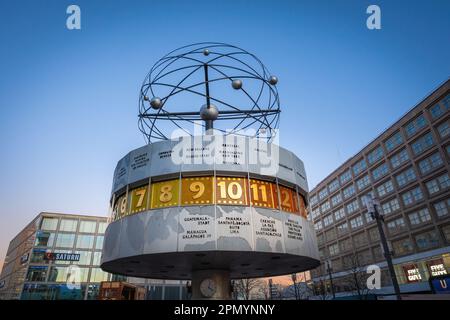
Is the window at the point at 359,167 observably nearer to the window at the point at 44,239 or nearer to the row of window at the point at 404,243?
the row of window at the point at 404,243

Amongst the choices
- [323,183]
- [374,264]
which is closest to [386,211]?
[374,264]

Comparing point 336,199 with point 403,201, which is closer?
point 403,201

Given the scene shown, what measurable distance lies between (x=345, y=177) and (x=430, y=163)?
2492cm

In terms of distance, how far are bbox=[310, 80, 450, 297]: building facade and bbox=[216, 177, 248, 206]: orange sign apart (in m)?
42.8

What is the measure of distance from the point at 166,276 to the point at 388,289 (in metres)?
58.0

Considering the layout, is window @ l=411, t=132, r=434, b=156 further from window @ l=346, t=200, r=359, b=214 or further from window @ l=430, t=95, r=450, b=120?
window @ l=346, t=200, r=359, b=214

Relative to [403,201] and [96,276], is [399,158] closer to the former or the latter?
[403,201]

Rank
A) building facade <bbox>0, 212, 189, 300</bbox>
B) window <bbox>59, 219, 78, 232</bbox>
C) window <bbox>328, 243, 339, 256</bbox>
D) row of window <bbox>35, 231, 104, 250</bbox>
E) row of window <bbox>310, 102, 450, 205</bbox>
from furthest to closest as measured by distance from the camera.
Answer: window <bbox>59, 219, 78, 232</bbox> → row of window <bbox>35, 231, 104, 250</bbox> → window <bbox>328, 243, 339, 256</bbox> → building facade <bbox>0, 212, 189, 300</bbox> → row of window <bbox>310, 102, 450, 205</bbox>

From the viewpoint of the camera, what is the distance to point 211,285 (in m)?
13.0

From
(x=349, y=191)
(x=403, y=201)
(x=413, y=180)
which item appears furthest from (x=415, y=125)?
(x=349, y=191)

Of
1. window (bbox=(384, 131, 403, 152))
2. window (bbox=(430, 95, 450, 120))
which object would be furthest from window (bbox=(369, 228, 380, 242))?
window (bbox=(430, 95, 450, 120))

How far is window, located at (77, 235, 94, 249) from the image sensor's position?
81312mm

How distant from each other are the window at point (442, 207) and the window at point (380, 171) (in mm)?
12425

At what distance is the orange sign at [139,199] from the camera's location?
40.3ft
